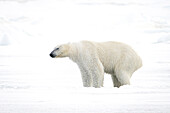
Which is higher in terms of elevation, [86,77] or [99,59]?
[99,59]

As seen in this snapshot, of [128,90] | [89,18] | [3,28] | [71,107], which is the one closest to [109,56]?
→ [128,90]

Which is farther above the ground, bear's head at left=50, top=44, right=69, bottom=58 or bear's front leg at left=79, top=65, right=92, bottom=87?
bear's head at left=50, top=44, right=69, bottom=58

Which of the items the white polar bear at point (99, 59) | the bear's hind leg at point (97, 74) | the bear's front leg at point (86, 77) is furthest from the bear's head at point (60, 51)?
Answer: the bear's hind leg at point (97, 74)

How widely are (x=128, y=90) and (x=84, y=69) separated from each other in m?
1.27


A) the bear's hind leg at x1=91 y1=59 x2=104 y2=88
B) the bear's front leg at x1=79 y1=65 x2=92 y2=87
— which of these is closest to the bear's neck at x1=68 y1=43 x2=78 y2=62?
the bear's front leg at x1=79 y1=65 x2=92 y2=87

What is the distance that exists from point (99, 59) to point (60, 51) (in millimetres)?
715

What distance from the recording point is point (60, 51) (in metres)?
6.30

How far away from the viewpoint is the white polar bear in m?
6.27

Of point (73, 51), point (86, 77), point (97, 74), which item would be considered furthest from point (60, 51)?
point (97, 74)

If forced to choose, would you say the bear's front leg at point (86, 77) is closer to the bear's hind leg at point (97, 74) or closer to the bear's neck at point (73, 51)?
the bear's hind leg at point (97, 74)

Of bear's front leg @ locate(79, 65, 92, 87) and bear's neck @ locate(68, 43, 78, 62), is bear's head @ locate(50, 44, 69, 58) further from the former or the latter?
bear's front leg @ locate(79, 65, 92, 87)

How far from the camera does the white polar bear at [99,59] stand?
6.27m

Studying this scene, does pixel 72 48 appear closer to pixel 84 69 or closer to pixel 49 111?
pixel 84 69

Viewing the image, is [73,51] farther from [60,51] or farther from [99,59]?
[99,59]
